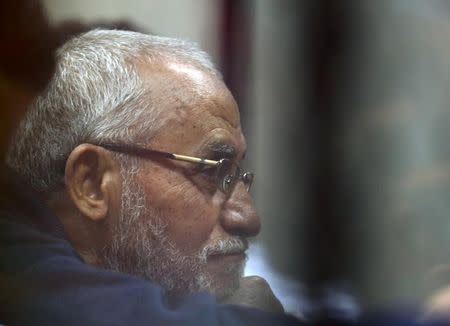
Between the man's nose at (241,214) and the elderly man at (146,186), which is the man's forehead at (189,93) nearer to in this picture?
the elderly man at (146,186)

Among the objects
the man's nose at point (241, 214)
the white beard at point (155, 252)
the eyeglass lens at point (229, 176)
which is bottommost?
the white beard at point (155, 252)

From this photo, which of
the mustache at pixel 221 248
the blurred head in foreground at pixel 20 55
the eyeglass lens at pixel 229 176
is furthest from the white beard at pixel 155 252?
the blurred head in foreground at pixel 20 55

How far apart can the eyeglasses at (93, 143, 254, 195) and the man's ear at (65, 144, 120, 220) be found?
31 millimetres

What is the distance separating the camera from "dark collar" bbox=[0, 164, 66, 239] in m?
1.41

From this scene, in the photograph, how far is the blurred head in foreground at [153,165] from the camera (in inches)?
52.6

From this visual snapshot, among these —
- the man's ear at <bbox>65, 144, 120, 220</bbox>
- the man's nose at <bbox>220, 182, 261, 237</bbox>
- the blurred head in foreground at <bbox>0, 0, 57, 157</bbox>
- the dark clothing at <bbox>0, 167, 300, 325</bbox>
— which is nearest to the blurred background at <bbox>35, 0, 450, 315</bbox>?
the man's nose at <bbox>220, 182, 261, 237</bbox>

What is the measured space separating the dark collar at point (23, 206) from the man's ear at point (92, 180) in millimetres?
74

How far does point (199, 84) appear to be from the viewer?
1354 mm

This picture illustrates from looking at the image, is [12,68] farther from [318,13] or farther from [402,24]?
[402,24]

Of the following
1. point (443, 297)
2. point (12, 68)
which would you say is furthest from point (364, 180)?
point (12, 68)

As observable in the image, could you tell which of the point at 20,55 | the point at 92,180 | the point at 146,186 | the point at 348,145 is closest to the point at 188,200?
the point at 146,186

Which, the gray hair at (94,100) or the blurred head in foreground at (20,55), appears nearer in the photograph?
the gray hair at (94,100)

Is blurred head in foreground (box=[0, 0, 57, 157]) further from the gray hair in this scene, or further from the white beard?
the white beard

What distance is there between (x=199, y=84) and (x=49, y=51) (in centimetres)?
35
